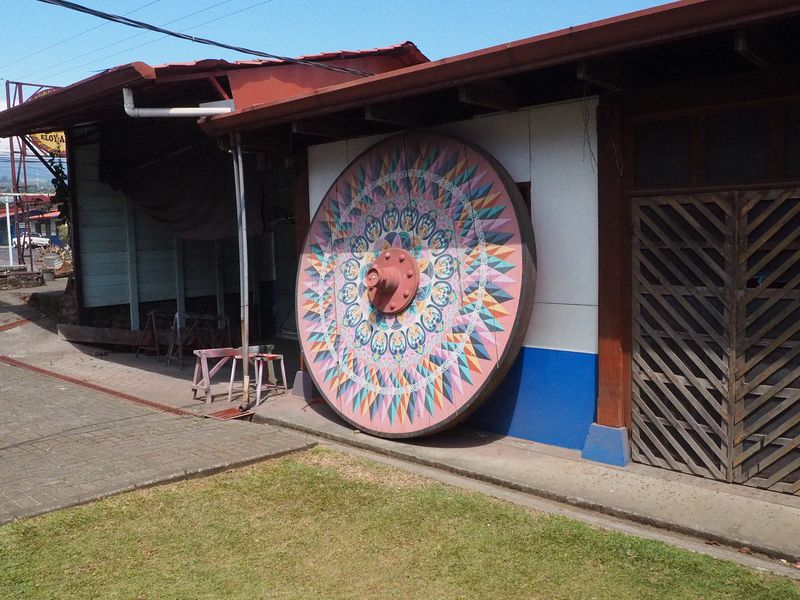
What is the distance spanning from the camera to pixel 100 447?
6523mm

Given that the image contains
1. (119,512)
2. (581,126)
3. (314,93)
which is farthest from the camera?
(314,93)

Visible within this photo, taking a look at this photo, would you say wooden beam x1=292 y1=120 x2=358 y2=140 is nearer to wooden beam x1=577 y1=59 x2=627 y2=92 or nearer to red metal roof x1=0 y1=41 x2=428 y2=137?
red metal roof x1=0 y1=41 x2=428 y2=137

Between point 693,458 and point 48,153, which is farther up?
point 48,153

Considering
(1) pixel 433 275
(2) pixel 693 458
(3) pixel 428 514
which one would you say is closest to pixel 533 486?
(3) pixel 428 514

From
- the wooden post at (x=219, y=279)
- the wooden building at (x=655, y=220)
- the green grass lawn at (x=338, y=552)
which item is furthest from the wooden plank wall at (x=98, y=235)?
the green grass lawn at (x=338, y=552)

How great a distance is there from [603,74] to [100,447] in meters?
5.23

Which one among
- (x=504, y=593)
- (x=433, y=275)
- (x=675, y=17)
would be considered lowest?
(x=504, y=593)

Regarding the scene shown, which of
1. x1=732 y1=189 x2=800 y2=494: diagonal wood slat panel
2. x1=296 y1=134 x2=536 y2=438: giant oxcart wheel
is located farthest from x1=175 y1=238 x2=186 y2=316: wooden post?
x1=732 y1=189 x2=800 y2=494: diagonal wood slat panel

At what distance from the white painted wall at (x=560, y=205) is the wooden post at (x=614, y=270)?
0.33ft

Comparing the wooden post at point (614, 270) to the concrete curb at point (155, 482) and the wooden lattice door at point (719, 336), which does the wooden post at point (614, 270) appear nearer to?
the wooden lattice door at point (719, 336)

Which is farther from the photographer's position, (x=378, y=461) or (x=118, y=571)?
(x=378, y=461)

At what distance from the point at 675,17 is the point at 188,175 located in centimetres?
786

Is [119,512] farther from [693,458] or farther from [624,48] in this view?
[624,48]

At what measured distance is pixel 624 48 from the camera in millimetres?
4648
